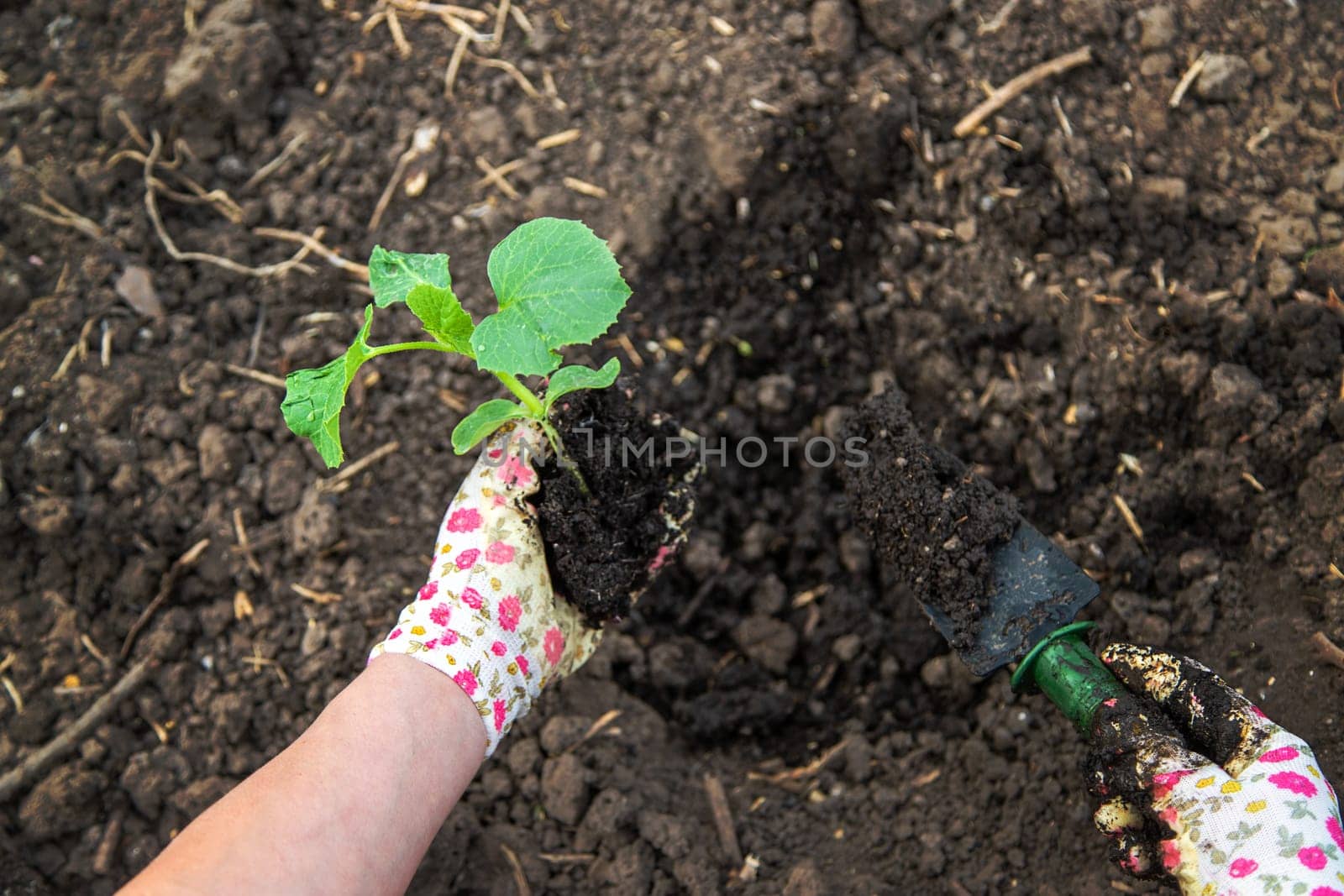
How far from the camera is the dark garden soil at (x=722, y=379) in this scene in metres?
2.17

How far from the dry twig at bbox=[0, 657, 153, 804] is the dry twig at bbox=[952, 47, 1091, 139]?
2.41 m

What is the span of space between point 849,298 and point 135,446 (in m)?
1.87

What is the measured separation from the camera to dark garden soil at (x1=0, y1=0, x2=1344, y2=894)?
217 cm

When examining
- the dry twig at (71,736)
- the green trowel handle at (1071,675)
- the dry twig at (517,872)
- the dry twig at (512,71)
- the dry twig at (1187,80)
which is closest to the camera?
the green trowel handle at (1071,675)

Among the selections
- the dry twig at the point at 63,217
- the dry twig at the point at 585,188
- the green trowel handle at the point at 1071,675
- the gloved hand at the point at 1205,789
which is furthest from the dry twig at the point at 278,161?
the gloved hand at the point at 1205,789

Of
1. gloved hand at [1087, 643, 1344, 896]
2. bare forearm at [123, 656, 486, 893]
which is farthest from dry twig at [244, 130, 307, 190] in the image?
gloved hand at [1087, 643, 1344, 896]

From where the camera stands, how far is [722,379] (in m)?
2.56

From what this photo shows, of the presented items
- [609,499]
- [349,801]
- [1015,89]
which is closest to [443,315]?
[609,499]

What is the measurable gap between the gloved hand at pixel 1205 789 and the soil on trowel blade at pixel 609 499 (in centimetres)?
90

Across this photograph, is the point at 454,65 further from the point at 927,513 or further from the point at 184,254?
the point at 927,513

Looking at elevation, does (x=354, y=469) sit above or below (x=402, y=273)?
below

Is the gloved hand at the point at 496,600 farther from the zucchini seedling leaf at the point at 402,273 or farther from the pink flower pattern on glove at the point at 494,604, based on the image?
the zucchini seedling leaf at the point at 402,273

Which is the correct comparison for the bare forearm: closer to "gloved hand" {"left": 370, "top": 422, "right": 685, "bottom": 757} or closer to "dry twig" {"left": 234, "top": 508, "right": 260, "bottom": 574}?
"gloved hand" {"left": 370, "top": 422, "right": 685, "bottom": 757}

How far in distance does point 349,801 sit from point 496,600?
0.45 meters
